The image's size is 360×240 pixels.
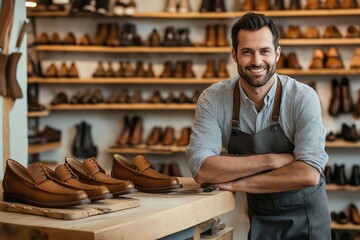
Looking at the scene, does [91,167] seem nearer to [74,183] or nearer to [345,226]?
[74,183]

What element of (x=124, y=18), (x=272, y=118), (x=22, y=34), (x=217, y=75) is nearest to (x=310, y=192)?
(x=272, y=118)

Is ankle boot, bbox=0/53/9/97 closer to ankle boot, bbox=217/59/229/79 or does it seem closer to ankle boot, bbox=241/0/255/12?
ankle boot, bbox=217/59/229/79

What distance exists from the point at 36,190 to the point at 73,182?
16 cm

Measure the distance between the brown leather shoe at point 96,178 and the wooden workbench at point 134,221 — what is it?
91 millimetres

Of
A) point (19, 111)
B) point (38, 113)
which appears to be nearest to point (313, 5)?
point (38, 113)

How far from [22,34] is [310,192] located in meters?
2.33

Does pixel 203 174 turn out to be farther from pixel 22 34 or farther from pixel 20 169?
pixel 22 34

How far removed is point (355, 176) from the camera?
7.00 meters

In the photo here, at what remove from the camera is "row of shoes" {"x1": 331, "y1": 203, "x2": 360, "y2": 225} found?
701 cm

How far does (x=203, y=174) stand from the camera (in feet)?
10.0

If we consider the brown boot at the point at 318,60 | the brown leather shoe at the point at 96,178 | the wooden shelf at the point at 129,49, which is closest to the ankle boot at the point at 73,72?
the wooden shelf at the point at 129,49

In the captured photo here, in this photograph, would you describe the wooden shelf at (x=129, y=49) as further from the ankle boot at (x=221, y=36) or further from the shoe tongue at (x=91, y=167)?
the shoe tongue at (x=91, y=167)

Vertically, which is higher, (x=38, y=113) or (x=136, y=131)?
(x=38, y=113)

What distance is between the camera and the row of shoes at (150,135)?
24.4 feet
